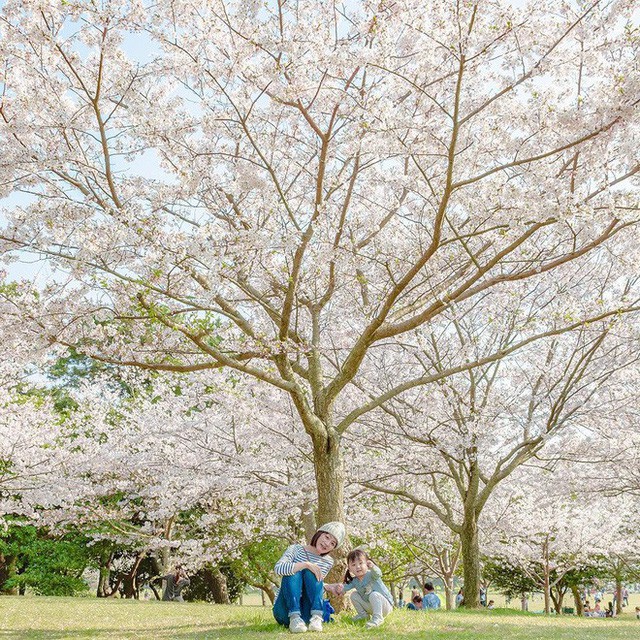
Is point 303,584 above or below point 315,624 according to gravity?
above

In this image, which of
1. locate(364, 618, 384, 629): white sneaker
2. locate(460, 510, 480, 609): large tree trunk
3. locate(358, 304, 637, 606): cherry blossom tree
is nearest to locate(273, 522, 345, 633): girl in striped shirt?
locate(364, 618, 384, 629): white sneaker

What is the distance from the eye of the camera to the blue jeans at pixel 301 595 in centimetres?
642

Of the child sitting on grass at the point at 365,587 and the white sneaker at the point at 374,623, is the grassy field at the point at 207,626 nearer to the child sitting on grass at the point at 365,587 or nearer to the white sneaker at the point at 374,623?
the white sneaker at the point at 374,623

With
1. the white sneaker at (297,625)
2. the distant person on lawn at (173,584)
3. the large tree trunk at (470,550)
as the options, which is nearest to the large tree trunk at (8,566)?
the distant person on lawn at (173,584)

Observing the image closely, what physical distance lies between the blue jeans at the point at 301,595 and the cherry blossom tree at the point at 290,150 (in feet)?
5.35

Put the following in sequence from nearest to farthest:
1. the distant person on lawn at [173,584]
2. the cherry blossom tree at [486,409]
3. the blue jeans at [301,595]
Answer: the blue jeans at [301,595], the cherry blossom tree at [486,409], the distant person on lawn at [173,584]

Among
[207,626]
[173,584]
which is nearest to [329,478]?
[207,626]

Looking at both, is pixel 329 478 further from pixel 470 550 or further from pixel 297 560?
pixel 470 550

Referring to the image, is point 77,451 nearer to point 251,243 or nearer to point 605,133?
point 251,243

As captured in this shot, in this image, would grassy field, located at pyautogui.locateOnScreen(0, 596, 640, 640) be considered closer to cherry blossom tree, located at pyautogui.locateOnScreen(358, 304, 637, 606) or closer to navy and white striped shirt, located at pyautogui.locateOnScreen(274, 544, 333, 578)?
navy and white striped shirt, located at pyautogui.locateOnScreen(274, 544, 333, 578)

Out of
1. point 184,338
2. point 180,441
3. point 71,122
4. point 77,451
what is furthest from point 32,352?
point 77,451

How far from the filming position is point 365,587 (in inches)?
278

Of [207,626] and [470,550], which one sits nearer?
[207,626]

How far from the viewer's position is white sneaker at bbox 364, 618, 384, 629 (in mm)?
6476
